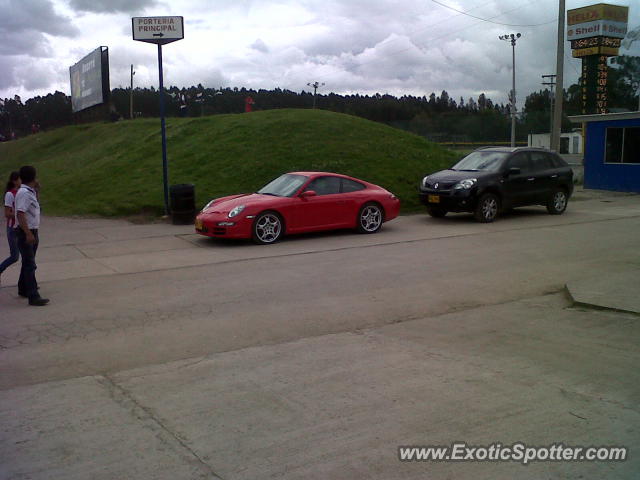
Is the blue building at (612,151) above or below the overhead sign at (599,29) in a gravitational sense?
below

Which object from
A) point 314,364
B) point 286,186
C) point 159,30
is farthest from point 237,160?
point 314,364

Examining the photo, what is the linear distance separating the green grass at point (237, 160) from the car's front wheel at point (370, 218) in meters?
4.00

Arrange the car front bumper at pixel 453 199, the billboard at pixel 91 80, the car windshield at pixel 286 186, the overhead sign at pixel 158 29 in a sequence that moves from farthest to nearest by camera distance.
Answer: the billboard at pixel 91 80 < the overhead sign at pixel 158 29 < the car front bumper at pixel 453 199 < the car windshield at pixel 286 186

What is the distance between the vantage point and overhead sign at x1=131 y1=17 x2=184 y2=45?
1653 centimetres

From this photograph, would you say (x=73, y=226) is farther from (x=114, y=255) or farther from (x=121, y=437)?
(x=121, y=437)

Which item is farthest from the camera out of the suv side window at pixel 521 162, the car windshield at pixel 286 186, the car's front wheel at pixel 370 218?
the suv side window at pixel 521 162

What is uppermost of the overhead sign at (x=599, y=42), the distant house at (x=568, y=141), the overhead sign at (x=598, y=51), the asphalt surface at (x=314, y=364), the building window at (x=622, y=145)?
the overhead sign at (x=599, y=42)

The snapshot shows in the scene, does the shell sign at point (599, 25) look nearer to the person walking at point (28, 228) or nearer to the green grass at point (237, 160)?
the green grass at point (237, 160)

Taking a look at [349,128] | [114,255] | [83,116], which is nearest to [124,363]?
[114,255]

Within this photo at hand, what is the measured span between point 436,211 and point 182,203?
6255mm

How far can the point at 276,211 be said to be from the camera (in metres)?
12.8

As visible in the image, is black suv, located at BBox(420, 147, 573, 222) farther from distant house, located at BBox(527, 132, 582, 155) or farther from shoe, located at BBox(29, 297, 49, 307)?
distant house, located at BBox(527, 132, 582, 155)

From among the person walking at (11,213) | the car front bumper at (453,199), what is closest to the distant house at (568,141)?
the car front bumper at (453,199)

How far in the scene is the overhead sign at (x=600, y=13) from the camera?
62938 mm
